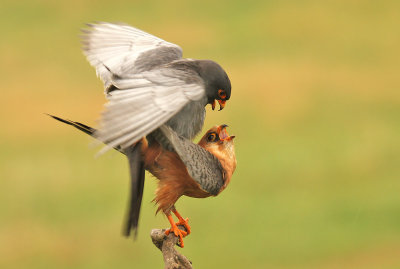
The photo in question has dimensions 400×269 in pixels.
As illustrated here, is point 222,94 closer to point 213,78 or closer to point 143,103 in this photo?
point 213,78

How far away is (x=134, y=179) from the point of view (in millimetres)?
5566

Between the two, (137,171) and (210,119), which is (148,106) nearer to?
(137,171)

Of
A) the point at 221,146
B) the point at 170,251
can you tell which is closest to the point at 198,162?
the point at 221,146

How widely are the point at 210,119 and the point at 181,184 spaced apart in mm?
9714

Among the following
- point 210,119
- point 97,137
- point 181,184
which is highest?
point 97,137

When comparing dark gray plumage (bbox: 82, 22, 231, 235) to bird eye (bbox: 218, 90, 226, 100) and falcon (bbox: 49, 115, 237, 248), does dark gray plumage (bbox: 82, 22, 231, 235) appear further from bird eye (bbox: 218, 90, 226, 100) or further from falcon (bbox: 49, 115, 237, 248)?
falcon (bbox: 49, 115, 237, 248)

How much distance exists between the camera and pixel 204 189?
5758mm

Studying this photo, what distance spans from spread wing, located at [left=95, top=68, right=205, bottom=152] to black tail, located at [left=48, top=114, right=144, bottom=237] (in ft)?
0.96

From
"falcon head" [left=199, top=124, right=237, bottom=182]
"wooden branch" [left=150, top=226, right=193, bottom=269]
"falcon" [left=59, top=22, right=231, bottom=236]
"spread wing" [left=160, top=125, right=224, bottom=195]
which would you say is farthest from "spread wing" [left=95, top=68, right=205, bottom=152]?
A: "wooden branch" [left=150, top=226, right=193, bottom=269]

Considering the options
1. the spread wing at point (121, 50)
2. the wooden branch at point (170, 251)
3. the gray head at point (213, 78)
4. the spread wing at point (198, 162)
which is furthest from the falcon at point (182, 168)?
the spread wing at point (121, 50)

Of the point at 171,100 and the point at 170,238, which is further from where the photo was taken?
the point at 170,238

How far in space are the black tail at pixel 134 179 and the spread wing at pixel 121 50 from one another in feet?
2.17

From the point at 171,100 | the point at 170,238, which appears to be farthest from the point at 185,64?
the point at 170,238

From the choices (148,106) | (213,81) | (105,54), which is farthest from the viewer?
(105,54)
